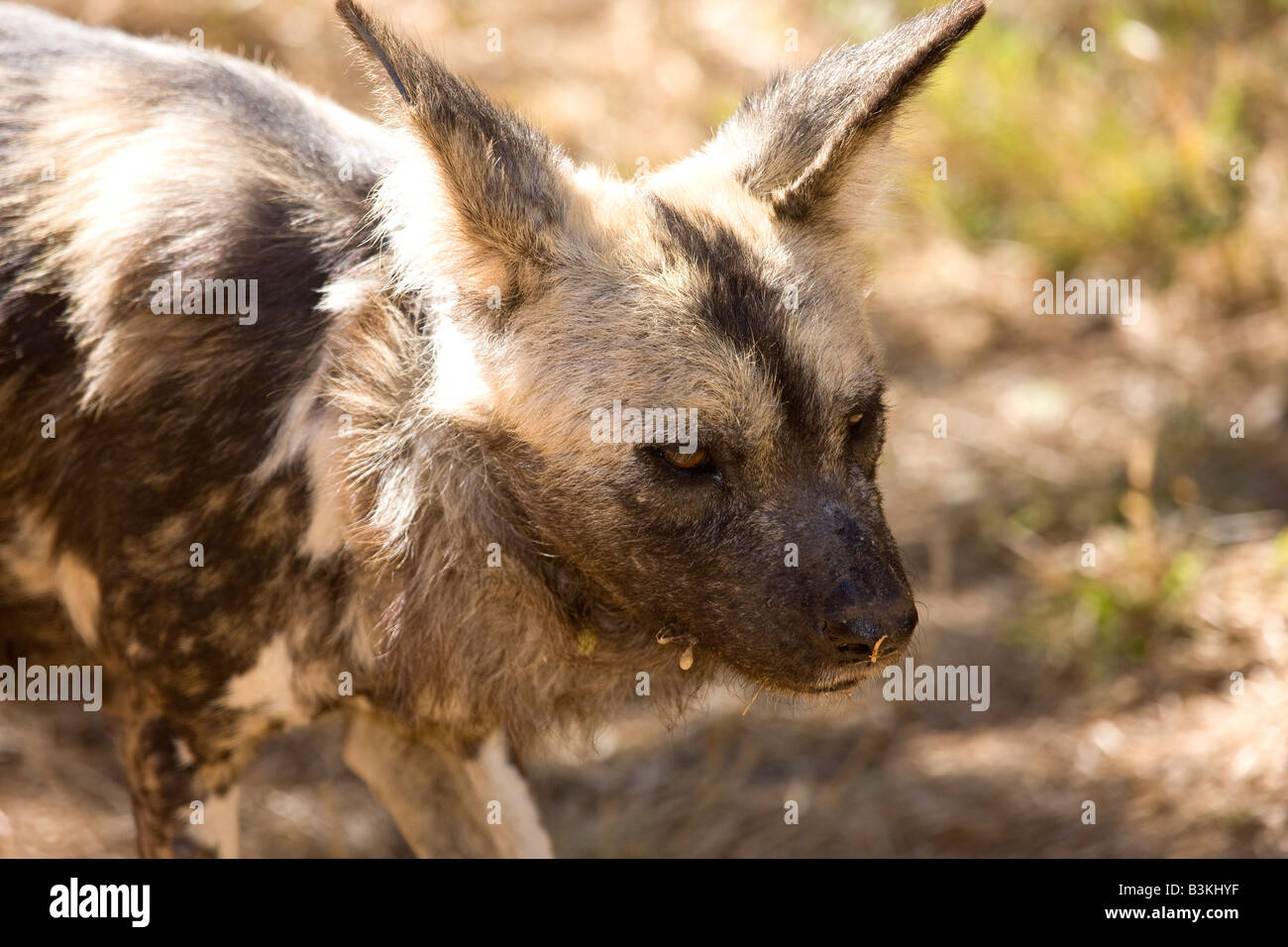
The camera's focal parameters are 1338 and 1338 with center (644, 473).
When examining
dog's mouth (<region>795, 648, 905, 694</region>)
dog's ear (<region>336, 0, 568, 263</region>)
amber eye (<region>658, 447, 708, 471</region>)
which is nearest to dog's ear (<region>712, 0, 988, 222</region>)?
dog's ear (<region>336, 0, 568, 263</region>)

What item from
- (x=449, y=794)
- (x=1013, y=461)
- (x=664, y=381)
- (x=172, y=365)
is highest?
(x=1013, y=461)

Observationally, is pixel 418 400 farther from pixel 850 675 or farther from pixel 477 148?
pixel 850 675

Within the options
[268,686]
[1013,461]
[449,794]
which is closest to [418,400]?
[268,686]

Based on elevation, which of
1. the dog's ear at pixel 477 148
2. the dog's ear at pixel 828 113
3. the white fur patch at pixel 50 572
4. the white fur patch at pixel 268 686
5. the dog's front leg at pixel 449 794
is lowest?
the dog's front leg at pixel 449 794

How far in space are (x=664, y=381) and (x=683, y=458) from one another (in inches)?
6.1

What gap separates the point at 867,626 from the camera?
2.55 meters

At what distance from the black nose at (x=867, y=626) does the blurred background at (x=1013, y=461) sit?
0.66 m

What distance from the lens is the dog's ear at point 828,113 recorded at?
2.82m

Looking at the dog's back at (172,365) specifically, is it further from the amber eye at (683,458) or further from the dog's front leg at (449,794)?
the amber eye at (683,458)

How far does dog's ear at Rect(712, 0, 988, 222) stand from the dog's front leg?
1.58m

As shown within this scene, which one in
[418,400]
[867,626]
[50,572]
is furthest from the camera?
[50,572]

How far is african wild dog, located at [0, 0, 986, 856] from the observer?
8.68 ft

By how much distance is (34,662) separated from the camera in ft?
11.5

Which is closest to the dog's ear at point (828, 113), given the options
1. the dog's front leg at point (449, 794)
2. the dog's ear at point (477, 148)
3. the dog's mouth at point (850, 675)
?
the dog's ear at point (477, 148)
